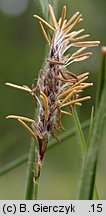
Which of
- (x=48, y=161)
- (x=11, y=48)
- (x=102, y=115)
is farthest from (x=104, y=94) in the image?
(x=11, y=48)

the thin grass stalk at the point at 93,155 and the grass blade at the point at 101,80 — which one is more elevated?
the grass blade at the point at 101,80

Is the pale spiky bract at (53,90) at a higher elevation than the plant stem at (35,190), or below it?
higher

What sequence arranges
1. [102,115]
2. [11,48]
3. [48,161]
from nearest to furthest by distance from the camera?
[102,115] < [48,161] < [11,48]

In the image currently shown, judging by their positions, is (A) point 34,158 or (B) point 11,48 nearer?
(A) point 34,158

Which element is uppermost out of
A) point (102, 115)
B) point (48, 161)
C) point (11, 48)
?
point (11, 48)

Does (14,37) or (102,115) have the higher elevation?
(14,37)

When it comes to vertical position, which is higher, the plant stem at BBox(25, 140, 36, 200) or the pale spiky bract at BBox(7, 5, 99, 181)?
the pale spiky bract at BBox(7, 5, 99, 181)

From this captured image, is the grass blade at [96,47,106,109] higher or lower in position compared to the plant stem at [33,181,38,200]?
higher

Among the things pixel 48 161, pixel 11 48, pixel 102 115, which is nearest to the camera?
pixel 102 115

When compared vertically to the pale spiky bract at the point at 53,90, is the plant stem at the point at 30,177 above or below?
below

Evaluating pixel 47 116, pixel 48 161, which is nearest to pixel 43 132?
pixel 47 116

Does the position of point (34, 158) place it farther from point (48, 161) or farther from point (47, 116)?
point (48, 161)
